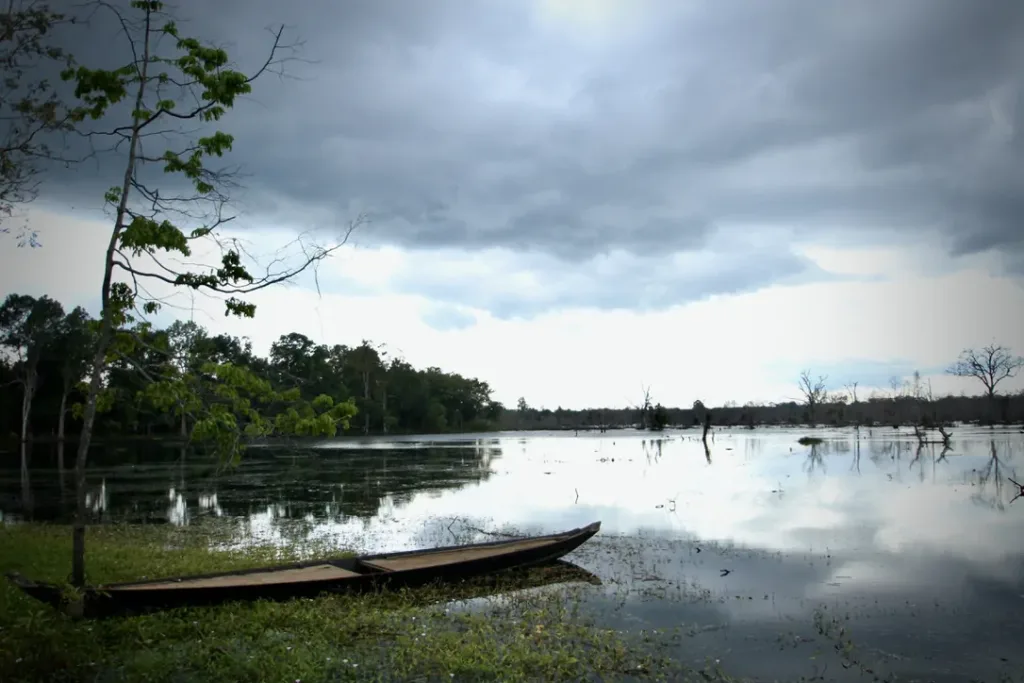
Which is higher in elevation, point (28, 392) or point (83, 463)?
point (28, 392)

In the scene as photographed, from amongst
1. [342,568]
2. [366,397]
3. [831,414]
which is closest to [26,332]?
[366,397]

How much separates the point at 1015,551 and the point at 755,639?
11.2 metres

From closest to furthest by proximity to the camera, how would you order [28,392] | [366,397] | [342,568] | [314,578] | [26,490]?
[314,578] → [342,568] → [26,490] → [28,392] → [366,397]

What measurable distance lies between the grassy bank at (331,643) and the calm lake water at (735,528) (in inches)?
52.7

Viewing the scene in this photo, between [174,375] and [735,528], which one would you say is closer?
[174,375]

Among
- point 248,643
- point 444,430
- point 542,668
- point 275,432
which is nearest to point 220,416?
point 275,432

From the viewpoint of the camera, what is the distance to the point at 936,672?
385 inches

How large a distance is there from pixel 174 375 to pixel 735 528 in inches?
684

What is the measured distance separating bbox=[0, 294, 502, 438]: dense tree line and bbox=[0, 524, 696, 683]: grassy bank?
10.1 feet

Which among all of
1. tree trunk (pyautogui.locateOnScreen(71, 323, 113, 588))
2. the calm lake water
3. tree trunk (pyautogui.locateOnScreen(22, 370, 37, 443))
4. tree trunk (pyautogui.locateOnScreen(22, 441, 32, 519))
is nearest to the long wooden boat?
tree trunk (pyautogui.locateOnScreen(71, 323, 113, 588))

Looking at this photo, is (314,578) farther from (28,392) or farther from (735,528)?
(28,392)

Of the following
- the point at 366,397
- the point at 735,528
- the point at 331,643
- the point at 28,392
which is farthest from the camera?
the point at 366,397

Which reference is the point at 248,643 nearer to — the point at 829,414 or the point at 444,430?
the point at 444,430

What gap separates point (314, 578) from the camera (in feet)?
41.6
